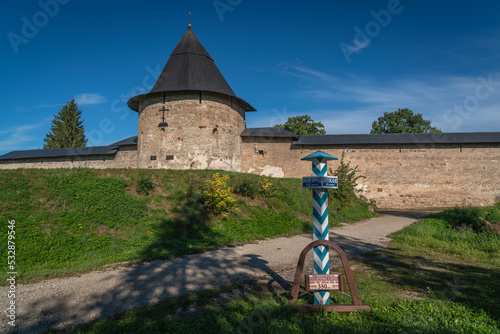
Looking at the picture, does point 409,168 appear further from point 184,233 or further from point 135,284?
point 135,284

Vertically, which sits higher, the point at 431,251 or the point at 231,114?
the point at 231,114

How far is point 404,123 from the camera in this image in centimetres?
4250

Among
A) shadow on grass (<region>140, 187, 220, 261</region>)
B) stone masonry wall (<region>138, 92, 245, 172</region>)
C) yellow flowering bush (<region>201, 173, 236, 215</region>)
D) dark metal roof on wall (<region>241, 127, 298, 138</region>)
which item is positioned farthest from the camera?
dark metal roof on wall (<region>241, 127, 298, 138</region>)

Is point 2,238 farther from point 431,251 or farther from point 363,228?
point 363,228

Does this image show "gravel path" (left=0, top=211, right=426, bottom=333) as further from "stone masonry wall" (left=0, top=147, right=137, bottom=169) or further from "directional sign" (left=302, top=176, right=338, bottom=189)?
"stone masonry wall" (left=0, top=147, right=137, bottom=169)

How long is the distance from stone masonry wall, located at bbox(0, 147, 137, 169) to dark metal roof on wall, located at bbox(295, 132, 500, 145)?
465 inches

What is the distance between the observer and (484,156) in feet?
57.9

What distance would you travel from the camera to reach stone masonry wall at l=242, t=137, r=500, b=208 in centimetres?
1758

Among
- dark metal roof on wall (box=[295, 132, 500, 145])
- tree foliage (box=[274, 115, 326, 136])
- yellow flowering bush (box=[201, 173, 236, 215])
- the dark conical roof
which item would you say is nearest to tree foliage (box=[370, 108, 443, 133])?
tree foliage (box=[274, 115, 326, 136])

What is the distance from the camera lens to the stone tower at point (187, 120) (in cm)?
1559

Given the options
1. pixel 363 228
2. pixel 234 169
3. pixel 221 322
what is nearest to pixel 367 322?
pixel 221 322

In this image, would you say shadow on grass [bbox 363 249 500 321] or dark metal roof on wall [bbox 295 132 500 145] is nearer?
shadow on grass [bbox 363 249 500 321]

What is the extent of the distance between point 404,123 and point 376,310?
45655 mm

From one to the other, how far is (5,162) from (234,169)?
62.3 feet
